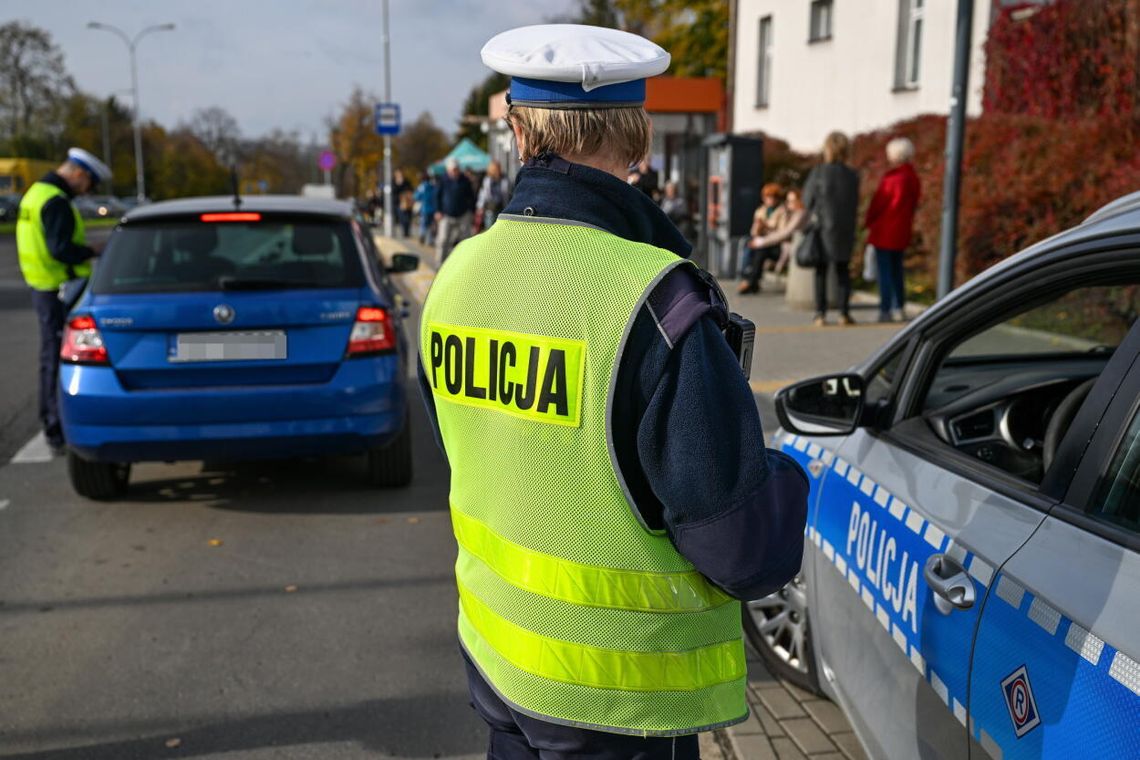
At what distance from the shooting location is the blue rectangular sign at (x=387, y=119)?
101ft

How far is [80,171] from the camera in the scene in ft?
23.4

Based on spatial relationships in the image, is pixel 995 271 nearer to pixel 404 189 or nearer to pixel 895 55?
pixel 895 55

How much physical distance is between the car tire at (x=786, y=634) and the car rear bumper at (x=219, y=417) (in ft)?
8.47

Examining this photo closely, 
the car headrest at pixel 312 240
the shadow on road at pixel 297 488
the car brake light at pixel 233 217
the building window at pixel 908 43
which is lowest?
the shadow on road at pixel 297 488

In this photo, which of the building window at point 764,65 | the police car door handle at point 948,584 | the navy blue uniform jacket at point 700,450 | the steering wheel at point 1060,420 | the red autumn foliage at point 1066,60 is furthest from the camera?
the building window at point 764,65

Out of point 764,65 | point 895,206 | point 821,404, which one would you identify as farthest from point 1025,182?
point 764,65

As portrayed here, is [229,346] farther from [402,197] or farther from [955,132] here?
[402,197]

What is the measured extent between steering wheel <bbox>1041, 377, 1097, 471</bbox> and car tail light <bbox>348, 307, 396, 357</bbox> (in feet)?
11.9

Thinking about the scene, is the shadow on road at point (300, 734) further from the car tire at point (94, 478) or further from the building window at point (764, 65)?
the building window at point (764, 65)

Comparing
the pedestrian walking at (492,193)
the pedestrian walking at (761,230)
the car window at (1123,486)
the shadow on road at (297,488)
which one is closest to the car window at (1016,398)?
the car window at (1123,486)

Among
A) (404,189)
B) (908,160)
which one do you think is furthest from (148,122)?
(908,160)

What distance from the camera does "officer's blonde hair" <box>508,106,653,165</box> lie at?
1737mm

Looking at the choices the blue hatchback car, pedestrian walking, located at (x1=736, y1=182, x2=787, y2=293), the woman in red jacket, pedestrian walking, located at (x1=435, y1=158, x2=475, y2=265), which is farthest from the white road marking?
pedestrian walking, located at (x1=435, y1=158, x2=475, y2=265)

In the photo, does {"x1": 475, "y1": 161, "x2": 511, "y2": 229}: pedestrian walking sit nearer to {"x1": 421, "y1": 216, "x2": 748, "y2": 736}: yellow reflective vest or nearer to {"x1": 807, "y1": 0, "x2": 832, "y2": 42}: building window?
{"x1": 807, "y1": 0, "x2": 832, "y2": 42}: building window
